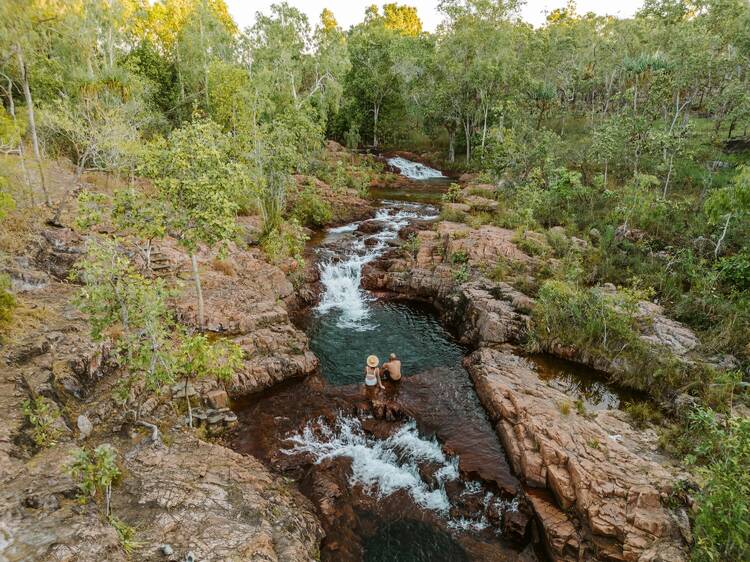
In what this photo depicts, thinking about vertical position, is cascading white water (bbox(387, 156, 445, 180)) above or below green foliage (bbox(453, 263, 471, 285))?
above

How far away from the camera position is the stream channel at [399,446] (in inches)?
350

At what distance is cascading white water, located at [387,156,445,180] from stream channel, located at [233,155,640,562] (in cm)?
2761

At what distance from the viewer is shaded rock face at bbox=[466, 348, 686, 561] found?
8.00 metres

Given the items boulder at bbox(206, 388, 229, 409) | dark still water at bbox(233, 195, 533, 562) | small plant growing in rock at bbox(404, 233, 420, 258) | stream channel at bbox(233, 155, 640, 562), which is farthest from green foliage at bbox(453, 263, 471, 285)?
boulder at bbox(206, 388, 229, 409)

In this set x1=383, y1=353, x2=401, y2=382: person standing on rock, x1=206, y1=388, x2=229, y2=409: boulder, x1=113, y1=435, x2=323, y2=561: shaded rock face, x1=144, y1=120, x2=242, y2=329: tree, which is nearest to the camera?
x1=113, y1=435, x2=323, y2=561: shaded rock face

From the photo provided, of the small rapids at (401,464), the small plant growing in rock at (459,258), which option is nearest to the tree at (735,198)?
the small plant growing in rock at (459,258)

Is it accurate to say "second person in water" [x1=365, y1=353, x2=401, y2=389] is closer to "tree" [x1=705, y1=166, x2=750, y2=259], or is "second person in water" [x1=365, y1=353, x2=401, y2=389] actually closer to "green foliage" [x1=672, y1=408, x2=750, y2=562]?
"green foliage" [x1=672, y1=408, x2=750, y2=562]

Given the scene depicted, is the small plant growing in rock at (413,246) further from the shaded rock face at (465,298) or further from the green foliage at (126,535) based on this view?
the green foliage at (126,535)

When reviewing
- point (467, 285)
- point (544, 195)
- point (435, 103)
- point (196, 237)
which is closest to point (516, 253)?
point (467, 285)

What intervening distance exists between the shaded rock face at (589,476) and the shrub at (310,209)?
1658 centimetres

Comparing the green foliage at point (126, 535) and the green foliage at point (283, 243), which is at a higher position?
the green foliage at point (283, 243)

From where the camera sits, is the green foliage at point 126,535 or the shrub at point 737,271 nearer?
the green foliage at point 126,535

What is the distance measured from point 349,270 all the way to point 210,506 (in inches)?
549

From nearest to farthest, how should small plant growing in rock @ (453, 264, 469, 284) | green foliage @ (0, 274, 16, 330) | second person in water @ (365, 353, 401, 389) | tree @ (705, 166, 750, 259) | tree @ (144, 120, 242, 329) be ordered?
green foliage @ (0, 274, 16, 330) < tree @ (144, 120, 242, 329) < tree @ (705, 166, 750, 259) < second person in water @ (365, 353, 401, 389) < small plant growing in rock @ (453, 264, 469, 284)
